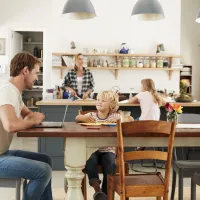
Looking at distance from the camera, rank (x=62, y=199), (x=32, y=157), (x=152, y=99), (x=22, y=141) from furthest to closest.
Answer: (x=22, y=141)
(x=152, y=99)
(x=62, y=199)
(x=32, y=157)

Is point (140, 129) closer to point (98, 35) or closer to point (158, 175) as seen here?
point (158, 175)

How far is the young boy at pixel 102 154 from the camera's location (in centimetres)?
313

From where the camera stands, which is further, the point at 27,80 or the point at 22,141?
the point at 22,141

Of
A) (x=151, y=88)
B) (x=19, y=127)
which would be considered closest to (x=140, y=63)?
(x=151, y=88)

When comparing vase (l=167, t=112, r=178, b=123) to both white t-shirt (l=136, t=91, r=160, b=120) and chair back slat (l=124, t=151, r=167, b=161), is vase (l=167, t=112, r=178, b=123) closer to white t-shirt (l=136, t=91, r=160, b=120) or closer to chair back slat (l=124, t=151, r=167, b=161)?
chair back slat (l=124, t=151, r=167, b=161)

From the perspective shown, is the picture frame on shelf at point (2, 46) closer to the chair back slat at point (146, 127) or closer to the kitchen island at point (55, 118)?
the kitchen island at point (55, 118)

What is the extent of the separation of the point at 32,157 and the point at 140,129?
87cm

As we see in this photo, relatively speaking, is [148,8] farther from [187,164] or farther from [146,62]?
[146,62]

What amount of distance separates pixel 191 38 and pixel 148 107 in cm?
640

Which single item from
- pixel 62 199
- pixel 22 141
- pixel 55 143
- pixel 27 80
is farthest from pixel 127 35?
pixel 27 80

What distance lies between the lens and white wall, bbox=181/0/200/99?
10.8 meters

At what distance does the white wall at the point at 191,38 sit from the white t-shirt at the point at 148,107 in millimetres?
6033

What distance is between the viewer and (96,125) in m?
2.95

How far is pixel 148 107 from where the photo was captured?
16.6 ft
